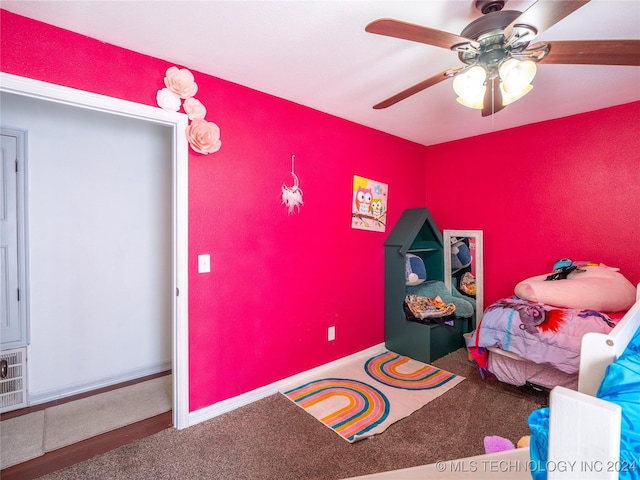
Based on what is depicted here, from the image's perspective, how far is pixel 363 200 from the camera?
3.12 metres

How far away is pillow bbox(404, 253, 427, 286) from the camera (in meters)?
3.27

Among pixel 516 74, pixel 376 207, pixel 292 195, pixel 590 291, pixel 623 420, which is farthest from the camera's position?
pixel 376 207

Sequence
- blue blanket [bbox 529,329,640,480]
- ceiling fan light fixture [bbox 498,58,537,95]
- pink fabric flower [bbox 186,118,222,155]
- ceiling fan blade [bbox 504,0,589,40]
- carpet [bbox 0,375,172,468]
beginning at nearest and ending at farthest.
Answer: blue blanket [bbox 529,329,640,480] → ceiling fan blade [bbox 504,0,589,40] → ceiling fan light fixture [bbox 498,58,537,95] → carpet [bbox 0,375,172,468] → pink fabric flower [bbox 186,118,222,155]

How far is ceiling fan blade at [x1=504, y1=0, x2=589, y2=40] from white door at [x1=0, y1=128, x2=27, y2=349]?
3048 mm

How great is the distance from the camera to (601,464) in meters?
0.47

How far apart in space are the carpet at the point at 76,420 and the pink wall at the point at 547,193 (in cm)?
338

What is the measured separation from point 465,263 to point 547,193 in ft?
3.38

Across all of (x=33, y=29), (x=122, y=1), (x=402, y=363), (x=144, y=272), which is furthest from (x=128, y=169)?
(x=402, y=363)

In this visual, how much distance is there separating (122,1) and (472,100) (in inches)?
67.0

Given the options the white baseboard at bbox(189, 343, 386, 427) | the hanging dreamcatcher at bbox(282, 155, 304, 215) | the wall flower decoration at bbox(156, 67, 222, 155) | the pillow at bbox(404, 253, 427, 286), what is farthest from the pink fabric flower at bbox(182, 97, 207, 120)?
the pillow at bbox(404, 253, 427, 286)

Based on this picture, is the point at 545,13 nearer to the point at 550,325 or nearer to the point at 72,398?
the point at 550,325

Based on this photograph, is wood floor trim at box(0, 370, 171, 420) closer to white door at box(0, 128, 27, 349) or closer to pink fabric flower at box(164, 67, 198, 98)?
white door at box(0, 128, 27, 349)

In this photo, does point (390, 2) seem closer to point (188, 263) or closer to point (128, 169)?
point (188, 263)

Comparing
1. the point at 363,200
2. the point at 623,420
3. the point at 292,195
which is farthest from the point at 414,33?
the point at 363,200
